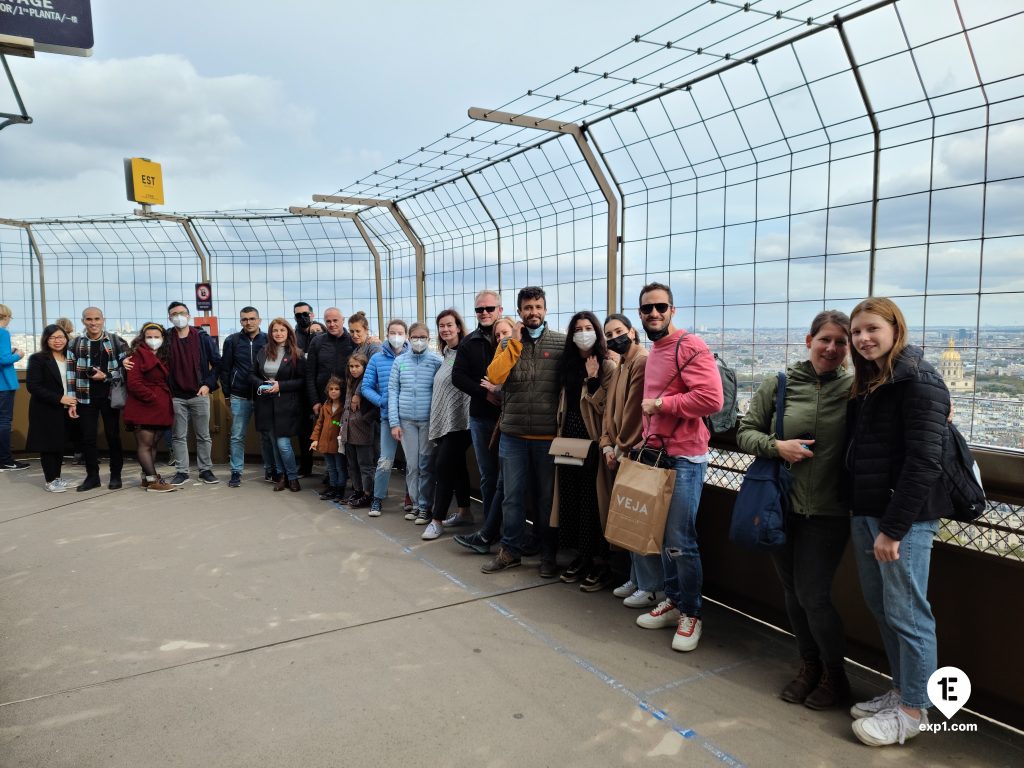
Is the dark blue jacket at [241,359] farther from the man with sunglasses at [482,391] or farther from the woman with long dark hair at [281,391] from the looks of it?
the man with sunglasses at [482,391]

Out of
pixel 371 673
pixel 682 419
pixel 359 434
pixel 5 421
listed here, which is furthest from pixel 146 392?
pixel 682 419

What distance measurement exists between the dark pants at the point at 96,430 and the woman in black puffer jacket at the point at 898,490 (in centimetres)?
687

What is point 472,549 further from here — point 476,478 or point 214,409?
point 214,409

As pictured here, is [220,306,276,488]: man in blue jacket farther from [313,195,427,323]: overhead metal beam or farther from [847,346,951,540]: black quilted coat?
[847,346,951,540]: black quilted coat

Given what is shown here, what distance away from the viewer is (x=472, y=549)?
4.81m

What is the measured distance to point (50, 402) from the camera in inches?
267

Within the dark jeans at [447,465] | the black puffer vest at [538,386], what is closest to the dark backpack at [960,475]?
the black puffer vest at [538,386]

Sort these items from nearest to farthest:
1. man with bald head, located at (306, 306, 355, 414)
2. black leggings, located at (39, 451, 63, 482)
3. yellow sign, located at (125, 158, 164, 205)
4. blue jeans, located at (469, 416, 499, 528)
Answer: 1. blue jeans, located at (469, 416, 499, 528)
2. man with bald head, located at (306, 306, 355, 414)
3. black leggings, located at (39, 451, 63, 482)
4. yellow sign, located at (125, 158, 164, 205)

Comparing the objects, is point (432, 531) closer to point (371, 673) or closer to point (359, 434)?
point (359, 434)

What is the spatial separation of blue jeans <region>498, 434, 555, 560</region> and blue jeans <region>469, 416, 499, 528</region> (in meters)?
0.46

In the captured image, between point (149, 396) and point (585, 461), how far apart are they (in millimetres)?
4875

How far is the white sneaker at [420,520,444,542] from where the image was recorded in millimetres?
5090

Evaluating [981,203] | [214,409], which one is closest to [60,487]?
[214,409]

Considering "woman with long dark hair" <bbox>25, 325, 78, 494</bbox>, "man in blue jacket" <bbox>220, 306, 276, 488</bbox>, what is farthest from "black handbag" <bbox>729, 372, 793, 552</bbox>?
"woman with long dark hair" <bbox>25, 325, 78, 494</bbox>
